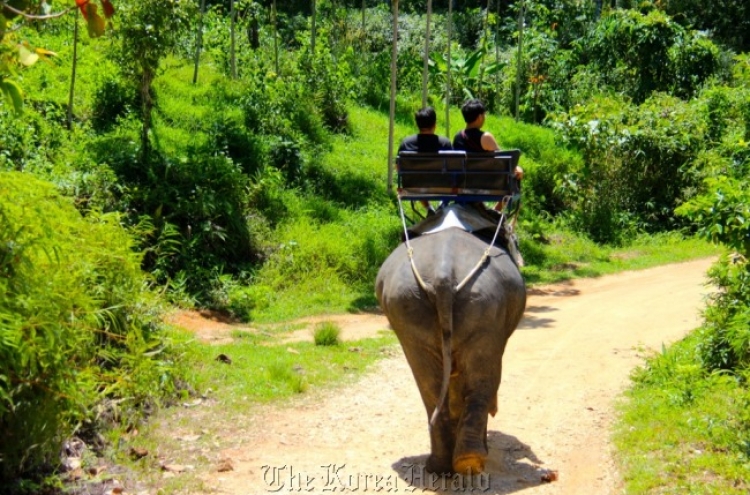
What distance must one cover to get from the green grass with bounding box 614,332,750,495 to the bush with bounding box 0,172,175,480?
3755mm

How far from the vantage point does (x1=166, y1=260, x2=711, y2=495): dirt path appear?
6.61 m

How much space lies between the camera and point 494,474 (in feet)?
22.1

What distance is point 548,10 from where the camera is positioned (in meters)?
27.0

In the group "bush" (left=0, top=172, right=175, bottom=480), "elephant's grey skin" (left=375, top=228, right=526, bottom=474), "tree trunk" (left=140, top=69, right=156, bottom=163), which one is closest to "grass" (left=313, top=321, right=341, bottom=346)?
"bush" (left=0, top=172, right=175, bottom=480)

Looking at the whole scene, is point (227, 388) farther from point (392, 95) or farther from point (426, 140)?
point (392, 95)

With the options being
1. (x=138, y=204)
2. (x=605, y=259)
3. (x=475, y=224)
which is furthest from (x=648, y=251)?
(x=475, y=224)

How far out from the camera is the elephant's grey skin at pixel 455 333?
6.09 meters

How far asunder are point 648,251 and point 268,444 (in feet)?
38.3

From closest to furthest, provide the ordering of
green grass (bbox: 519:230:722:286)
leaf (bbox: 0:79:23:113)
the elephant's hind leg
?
leaf (bbox: 0:79:23:113)
the elephant's hind leg
green grass (bbox: 519:230:722:286)

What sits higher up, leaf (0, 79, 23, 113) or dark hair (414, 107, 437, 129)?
leaf (0, 79, 23, 113)

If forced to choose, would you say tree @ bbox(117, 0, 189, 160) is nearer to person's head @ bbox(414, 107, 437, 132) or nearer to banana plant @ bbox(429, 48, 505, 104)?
person's head @ bbox(414, 107, 437, 132)

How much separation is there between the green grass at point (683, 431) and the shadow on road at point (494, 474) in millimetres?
662

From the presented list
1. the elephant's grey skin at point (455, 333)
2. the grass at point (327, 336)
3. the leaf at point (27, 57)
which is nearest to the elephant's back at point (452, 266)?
the elephant's grey skin at point (455, 333)

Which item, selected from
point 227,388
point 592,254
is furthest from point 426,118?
point 592,254
